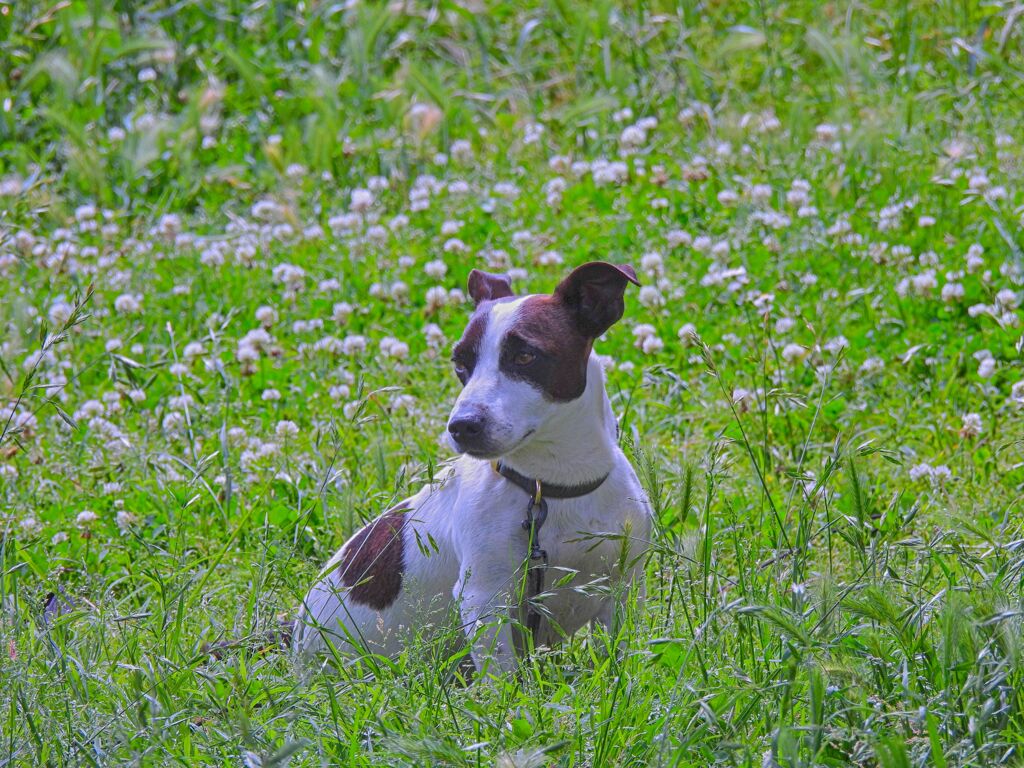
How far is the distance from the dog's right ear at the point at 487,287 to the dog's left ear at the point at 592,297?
0.36 m

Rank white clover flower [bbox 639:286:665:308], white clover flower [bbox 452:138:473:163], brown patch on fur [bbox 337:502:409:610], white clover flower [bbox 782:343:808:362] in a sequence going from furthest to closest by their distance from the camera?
white clover flower [bbox 452:138:473:163]
white clover flower [bbox 639:286:665:308]
white clover flower [bbox 782:343:808:362]
brown patch on fur [bbox 337:502:409:610]

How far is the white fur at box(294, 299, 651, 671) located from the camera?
330 cm

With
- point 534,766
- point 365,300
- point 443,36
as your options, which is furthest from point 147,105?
point 534,766

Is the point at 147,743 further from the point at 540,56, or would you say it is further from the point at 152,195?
the point at 540,56

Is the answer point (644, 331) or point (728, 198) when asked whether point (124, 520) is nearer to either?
point (644, 331)

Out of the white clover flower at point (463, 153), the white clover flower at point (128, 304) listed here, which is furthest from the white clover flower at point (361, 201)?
the white clover flower at point (128, 304)

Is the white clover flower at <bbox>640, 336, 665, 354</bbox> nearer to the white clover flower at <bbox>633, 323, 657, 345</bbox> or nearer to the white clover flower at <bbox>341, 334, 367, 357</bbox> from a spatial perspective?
the white clover flower at <bbox>633, 323, 657, 345</bbox>

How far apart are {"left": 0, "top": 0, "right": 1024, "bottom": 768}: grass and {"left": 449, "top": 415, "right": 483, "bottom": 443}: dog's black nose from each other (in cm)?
30

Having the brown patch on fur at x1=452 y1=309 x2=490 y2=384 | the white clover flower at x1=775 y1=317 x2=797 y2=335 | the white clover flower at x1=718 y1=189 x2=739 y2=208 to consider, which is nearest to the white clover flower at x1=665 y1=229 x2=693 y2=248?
the white clover flower at x1=718 y1=189 x2=739 y2=208

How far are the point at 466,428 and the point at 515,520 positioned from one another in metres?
0.35

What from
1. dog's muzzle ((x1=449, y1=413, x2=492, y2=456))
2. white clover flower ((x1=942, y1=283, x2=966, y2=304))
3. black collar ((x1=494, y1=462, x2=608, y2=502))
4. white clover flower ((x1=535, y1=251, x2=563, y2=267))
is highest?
dog's muzzle ((x1=449, y1=413, x2=492, y2=456))

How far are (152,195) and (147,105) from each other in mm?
1044

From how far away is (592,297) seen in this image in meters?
3.49

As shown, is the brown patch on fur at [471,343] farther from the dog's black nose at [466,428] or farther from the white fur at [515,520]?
the dog's black nose at [466,428]
